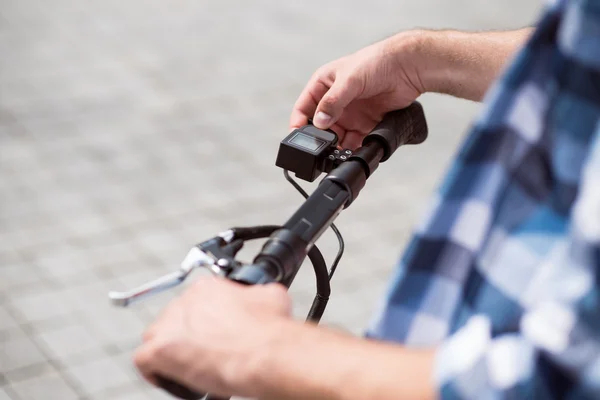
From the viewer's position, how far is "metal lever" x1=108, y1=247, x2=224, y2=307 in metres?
1.16

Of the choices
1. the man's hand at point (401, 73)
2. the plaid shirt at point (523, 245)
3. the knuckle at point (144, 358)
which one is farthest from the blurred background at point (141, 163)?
the plaid shirt at point (523, 245)

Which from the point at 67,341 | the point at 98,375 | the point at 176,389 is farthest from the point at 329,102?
the point at 67,341

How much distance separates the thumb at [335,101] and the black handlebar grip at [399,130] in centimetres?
8

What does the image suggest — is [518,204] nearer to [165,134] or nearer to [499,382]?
[499,382]

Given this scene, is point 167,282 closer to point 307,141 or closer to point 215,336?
point 215,336

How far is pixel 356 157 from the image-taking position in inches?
61.1

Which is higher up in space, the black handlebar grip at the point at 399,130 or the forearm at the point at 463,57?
the forearm at the point at 463,57

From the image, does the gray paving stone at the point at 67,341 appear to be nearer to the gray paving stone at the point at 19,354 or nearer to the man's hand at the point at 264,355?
the gray paving stone at the point at 19,354

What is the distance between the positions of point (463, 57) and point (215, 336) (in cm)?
98

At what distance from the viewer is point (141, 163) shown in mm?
4227

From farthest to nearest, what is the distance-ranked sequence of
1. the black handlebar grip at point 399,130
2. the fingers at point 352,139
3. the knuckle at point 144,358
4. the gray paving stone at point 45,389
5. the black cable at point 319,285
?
the gray paving stone at point 45,389 → the fingers at point 352,139 → the black handlebar grip at point 399,130 → the black cable at point 319,285 → the knuckle at point 144,358

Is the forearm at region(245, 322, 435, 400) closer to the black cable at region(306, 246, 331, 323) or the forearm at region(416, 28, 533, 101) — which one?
the black cable at region(306, 246, 331, 323)

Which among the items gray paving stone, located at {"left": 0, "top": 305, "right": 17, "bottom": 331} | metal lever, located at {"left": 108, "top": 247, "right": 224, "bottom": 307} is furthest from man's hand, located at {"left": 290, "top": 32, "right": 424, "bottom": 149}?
gray paving stone, located at {"left": 0, "top": 305, "right": 17, "bottom": 331}

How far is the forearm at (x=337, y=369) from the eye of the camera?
3.14ft
